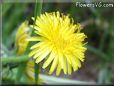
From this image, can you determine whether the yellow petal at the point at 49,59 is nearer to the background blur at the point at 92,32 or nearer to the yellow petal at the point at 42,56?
the yellow petal at the point at 42,56

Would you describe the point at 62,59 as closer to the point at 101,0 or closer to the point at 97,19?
the point at 101,0

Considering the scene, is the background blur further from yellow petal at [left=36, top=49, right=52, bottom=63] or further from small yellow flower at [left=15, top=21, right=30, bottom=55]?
yellow petal at [left=36, top=49, right=52, bottom=63]

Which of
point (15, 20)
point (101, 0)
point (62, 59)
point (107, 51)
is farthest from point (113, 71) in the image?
point (62, 59)

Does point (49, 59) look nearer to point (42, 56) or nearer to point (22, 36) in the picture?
point (42, 56)

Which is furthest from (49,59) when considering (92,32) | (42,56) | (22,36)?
(92,32)

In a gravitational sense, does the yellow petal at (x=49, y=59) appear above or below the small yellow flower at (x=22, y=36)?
below

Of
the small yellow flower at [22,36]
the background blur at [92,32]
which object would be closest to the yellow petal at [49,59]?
the small yellow flower at [22,36]

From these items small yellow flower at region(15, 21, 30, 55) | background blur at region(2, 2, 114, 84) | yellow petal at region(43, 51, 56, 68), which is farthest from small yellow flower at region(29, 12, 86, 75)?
background blur at region(2, 2, 114, 84)

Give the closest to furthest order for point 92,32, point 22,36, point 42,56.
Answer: point 42,56
point 22,36
point 92,32
